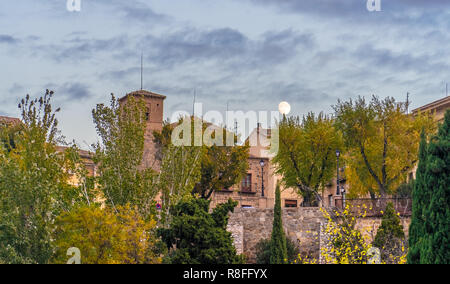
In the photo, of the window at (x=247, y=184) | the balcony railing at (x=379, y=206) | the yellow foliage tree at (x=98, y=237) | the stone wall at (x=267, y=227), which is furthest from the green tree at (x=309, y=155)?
the yellow foliage tree at (x=98, y=237)

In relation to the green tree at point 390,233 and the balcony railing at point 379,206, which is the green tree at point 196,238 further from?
the balcony railing at point 379,206

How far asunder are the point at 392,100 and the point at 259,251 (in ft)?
38.6

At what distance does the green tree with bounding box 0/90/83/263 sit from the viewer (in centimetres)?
1945

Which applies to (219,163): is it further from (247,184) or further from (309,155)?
(309,155)

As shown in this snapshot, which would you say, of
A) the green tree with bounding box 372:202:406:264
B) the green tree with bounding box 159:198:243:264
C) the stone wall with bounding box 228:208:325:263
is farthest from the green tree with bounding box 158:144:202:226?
the green tree with bounding box 372:202:406:264

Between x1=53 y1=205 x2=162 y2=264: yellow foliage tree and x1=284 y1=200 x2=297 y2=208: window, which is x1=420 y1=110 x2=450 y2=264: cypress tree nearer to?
x1=53 y1=205 x2=162 y2=264: yellow foliage tree

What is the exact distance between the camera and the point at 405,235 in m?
27.7

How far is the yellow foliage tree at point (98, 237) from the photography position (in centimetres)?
2000

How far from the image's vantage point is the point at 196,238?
21.7m

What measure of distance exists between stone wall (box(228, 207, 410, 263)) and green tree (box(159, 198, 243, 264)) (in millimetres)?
8215

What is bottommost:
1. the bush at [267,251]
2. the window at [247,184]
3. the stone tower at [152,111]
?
the bush at [267,251]

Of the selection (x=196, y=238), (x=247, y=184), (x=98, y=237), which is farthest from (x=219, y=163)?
(x=98, y=237)

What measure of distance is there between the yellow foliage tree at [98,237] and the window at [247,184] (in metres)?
25.9
